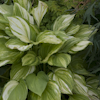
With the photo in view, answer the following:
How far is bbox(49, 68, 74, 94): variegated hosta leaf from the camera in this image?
2.42 feet

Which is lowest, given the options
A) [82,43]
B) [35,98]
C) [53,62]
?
[35,98]

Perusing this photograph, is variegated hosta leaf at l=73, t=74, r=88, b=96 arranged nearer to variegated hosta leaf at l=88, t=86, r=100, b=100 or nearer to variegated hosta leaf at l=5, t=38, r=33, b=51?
variegated hosta leaf at l=88, t=86, r=100, b=100

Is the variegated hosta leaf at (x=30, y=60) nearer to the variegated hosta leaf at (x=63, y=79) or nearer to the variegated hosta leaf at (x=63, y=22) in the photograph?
the variegated hosta leaf at (x=63, y=79)

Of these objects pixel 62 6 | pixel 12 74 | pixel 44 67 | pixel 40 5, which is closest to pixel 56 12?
pixel 62 6

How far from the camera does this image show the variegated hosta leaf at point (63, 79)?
0.74 metres

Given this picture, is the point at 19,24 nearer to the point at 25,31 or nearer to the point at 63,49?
the point at 25,31

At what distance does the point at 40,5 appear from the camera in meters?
0.93

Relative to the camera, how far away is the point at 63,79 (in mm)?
779

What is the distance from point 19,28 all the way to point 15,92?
15.8 inches

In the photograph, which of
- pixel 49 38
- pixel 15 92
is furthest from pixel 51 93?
pixel 49 38

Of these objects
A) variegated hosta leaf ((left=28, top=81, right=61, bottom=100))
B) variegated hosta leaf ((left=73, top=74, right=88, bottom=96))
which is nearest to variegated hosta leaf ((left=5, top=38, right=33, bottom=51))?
variegated hosta leaf ((left=28, top=81, right=61, bottom=100))

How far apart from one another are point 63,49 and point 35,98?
1.27 ft

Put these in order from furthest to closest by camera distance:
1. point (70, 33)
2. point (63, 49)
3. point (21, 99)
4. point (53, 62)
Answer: point (70, 33)
point (63, 49)
point (53, 62)
point (21, 99)

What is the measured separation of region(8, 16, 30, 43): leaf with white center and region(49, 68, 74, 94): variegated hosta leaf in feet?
1.04
